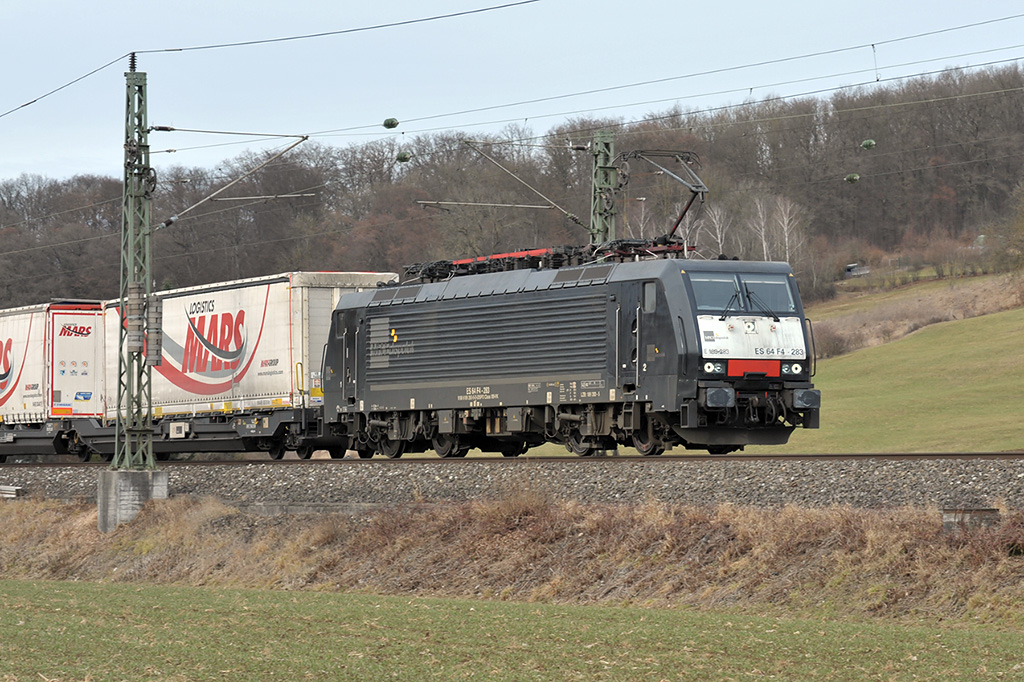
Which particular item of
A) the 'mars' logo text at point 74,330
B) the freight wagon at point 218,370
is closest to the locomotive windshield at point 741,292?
the freight wagon at point 218,370

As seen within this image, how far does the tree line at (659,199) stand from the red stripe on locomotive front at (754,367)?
5437cm

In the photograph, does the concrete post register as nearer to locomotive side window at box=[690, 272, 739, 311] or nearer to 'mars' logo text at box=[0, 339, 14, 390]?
locomotive side window at box=[690, 272, 739, 311]

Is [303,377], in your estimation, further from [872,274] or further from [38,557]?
[872,274]

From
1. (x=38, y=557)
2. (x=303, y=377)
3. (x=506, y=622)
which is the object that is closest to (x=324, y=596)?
(x=506, y=622)

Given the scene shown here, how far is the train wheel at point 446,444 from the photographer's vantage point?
92.9 feet

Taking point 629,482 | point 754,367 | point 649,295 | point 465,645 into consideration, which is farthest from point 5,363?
point 465,645

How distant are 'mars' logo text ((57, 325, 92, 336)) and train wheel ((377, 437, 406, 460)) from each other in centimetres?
1199

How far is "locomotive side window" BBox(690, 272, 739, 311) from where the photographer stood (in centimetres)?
2364

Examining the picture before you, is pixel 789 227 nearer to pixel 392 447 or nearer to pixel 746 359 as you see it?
pixel 392 447

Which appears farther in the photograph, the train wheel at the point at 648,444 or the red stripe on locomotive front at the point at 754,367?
the train wheel at the point at 648,444

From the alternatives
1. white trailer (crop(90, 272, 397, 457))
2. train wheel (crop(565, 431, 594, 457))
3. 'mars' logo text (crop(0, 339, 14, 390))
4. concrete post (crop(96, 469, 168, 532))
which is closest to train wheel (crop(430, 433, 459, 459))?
train wheel (crop(565, 431, 594, 457))

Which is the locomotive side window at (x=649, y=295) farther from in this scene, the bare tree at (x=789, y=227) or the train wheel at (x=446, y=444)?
the bare tree at (x=789, y=227)

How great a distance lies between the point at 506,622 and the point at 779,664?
11.2 ft

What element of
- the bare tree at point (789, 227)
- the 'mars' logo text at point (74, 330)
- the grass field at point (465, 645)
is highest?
the bare tree at point (789, 227)
